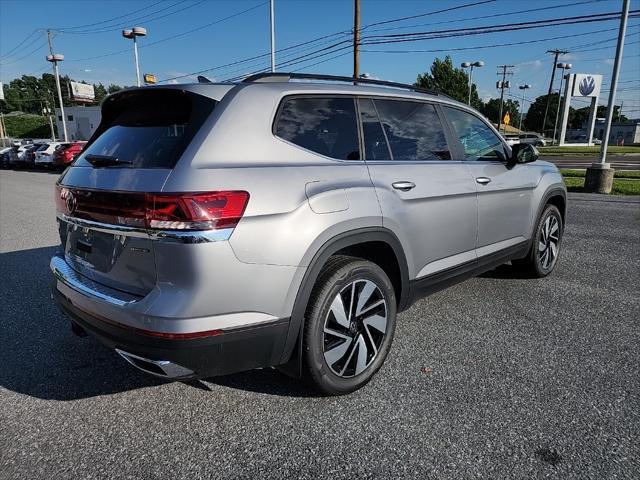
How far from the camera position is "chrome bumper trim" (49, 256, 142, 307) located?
2.22 metres

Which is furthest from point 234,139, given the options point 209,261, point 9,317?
point 9,317

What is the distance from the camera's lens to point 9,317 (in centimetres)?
393

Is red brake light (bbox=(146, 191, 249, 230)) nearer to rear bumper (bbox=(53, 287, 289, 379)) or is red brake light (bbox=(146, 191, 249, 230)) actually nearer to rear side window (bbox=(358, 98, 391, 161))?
rear bumper (bbox=(53, 287, 289, 379))

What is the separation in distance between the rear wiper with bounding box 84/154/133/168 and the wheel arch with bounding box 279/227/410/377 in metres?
1.10

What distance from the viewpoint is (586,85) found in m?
53.9

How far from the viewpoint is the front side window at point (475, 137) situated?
3.68m

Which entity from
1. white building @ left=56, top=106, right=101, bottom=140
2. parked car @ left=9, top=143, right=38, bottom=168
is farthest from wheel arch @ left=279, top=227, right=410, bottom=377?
white building @ left=56, top=106, right=101, bottom=140

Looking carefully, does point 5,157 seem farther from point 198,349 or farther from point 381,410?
point 381,410

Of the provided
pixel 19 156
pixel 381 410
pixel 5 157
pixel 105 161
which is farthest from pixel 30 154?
pixel 381 410

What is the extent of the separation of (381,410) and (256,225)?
1278 mm

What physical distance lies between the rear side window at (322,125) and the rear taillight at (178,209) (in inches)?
21.7

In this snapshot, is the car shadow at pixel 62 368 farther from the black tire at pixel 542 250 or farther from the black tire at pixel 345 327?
the black tire at pixel 542 250

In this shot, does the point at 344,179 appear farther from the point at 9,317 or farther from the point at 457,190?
the point at 9,317

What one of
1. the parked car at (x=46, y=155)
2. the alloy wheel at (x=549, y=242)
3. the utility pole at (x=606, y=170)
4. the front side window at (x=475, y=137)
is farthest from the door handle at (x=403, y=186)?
the parked car at (x=46, y=155)
